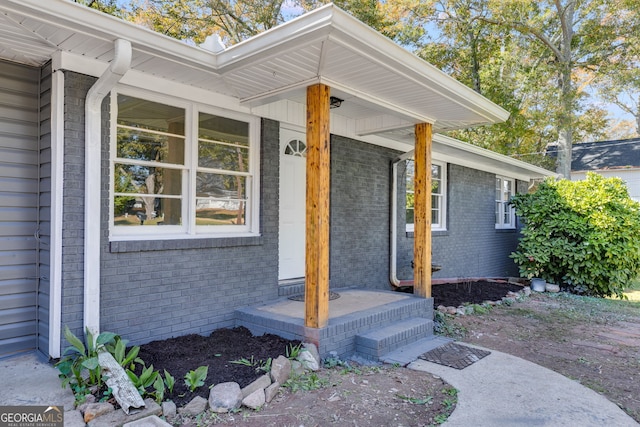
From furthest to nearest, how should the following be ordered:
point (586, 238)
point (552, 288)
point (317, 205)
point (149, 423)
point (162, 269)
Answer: point (552, 288)
point (586, 238)
point (162, 269)
point (317, 205)
point (149, 423)

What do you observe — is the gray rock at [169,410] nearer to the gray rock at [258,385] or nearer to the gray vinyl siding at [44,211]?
the gray rock at [258,385]

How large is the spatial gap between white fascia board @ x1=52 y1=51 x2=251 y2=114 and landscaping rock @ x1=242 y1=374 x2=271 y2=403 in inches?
108

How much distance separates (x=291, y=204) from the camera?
544cm

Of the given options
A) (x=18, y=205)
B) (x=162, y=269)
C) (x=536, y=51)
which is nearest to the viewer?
(x=18, y=205)

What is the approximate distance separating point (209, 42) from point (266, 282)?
8.80ft

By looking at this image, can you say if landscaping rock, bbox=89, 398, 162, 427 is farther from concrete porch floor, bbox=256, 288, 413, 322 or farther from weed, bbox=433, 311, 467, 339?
weed, bbox=433, 311, 467, 339

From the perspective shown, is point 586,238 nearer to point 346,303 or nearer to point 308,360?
point 346,303

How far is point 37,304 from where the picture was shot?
3.59 meters

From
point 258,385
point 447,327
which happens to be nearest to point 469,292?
point 447,327

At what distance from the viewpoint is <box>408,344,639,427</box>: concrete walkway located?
2.84 metres

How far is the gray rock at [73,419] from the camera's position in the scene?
97.6 inches

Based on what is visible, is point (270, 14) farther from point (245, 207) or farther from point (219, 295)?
point (219, 295)

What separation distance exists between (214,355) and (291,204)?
2.33 meters

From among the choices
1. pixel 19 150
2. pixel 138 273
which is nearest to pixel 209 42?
pixel 19 150
